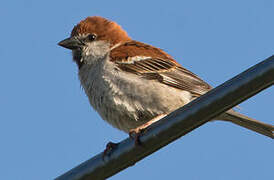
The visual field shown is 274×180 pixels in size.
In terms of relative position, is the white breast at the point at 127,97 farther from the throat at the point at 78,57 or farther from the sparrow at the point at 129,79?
the throat at the point at 78,57

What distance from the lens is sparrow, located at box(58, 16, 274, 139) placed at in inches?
225

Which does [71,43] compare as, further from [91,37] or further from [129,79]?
[129,79]

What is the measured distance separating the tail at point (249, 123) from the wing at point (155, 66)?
1.61ft

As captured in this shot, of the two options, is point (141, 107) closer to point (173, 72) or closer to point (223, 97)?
point (173, 72)

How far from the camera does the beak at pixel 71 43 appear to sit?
704 centimetres

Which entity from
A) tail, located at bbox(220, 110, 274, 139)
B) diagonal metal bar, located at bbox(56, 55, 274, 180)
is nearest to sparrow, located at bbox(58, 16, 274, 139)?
tail, located at bbox(220, 110, 274, 139)

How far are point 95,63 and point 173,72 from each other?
1.00 meters

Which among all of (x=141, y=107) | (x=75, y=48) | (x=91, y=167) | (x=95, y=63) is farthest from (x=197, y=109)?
(x=75, y=48)

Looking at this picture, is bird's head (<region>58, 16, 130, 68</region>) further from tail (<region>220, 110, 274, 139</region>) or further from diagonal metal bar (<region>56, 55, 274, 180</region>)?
diagonal metal bar (<region>56, 55, 274, 180</region>)

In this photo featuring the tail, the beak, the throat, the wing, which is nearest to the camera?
the tail

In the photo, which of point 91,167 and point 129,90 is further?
point 129,90

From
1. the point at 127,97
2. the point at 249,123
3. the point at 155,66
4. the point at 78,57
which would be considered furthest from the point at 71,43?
the point at 249,123

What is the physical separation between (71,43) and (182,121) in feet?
13.2

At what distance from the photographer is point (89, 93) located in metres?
6.04
